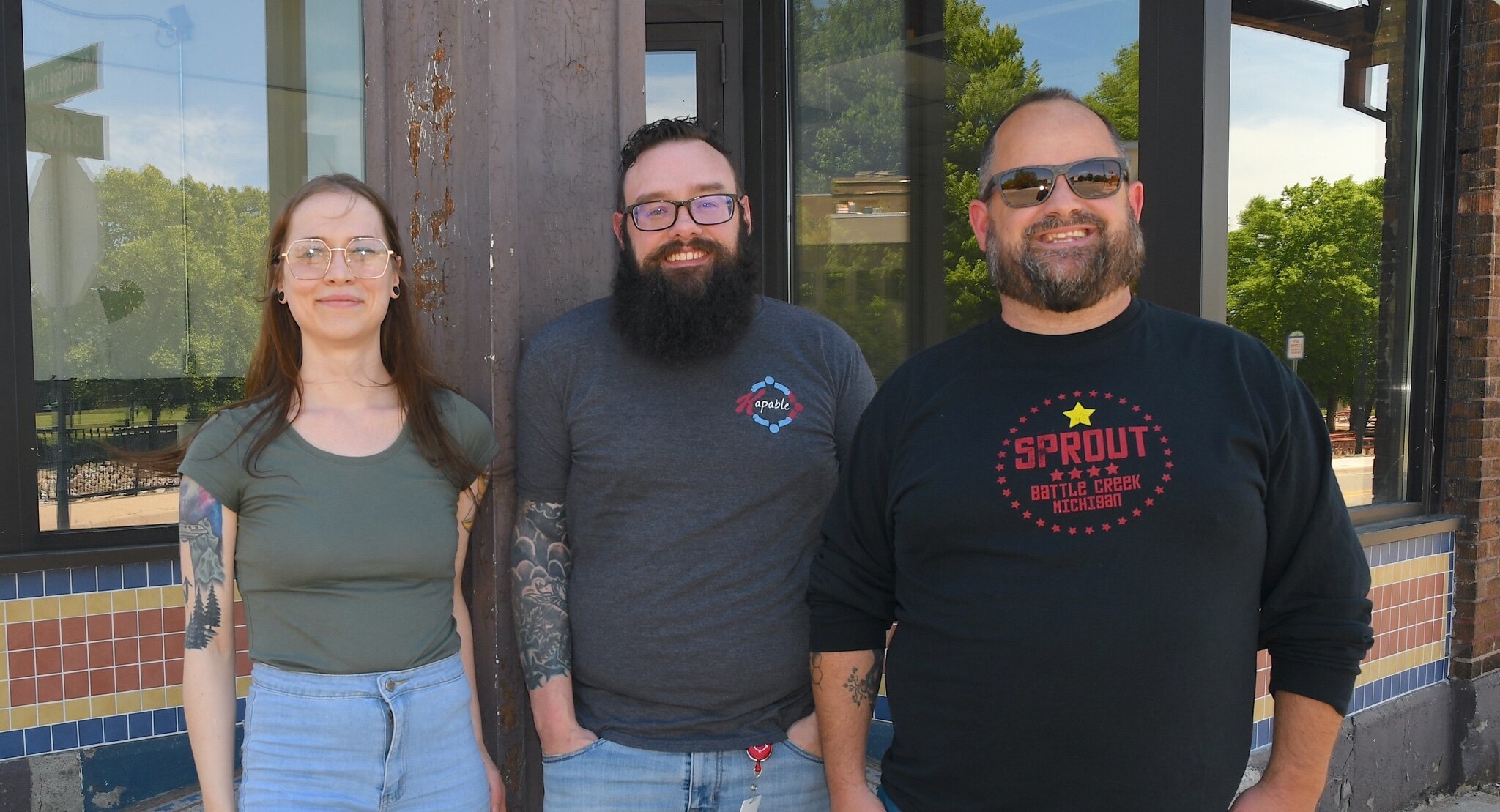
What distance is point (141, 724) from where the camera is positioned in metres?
3.93

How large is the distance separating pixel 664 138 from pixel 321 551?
3.41 ft

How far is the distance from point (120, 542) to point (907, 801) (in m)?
3.18

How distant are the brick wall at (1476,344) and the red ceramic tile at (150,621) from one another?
5334mm

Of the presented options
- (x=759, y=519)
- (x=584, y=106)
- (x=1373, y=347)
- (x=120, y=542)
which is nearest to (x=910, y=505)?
(x=759, y=519)

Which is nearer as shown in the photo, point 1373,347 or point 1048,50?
point 1048,50

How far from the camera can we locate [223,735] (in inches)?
74.7

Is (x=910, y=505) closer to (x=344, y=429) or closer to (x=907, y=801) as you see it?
(x=907, y=801)

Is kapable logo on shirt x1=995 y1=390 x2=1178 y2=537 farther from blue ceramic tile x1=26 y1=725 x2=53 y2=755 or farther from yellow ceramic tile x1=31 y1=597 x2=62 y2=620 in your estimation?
blue ceramic tile x1=26 y1=725 x2=53 y2=755

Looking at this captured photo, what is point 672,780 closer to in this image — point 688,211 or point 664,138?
point 688,211

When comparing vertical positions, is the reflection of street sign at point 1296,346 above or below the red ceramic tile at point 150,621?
above

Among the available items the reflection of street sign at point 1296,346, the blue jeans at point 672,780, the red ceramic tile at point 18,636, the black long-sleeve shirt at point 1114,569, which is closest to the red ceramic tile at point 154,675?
the red ceramic tile at point 18,636

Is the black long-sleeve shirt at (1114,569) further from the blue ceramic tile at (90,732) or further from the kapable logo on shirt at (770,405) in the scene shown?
the blue ceramic tile at (90,732)

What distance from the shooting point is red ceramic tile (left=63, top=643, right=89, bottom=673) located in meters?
3.78

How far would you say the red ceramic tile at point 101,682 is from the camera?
3.84 meters
